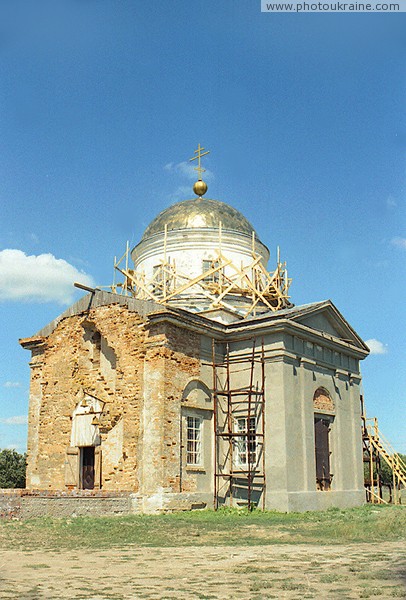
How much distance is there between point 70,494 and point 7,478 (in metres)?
16.0

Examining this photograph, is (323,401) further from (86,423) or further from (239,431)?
(86,423)

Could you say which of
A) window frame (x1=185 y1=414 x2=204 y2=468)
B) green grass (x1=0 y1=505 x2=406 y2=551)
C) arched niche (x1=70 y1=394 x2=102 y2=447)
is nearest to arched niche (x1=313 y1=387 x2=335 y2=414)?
window frame (x1=185 y1=414 x2=204 y2=468)

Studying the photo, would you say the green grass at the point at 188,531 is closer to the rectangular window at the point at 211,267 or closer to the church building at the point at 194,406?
the church building at the point at 194,406

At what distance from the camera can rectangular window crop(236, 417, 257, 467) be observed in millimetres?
19919

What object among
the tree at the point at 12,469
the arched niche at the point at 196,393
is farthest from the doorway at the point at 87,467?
the tree at the point at 12,469

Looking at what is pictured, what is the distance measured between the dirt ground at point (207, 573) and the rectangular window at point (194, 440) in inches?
332

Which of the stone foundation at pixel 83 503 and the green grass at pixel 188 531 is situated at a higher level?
the stone foundation at pixel 83 503

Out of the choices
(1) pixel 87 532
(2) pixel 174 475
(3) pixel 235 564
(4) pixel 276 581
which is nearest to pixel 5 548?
(1) pixel 87 532

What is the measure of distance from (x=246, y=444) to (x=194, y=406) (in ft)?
7.01

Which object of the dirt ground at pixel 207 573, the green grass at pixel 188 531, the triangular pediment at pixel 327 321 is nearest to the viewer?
the dirt ground at pixel 207 573

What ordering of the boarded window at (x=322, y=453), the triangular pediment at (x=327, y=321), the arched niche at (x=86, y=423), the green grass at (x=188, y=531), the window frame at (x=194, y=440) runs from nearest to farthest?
the green grass at (x=188, y=531), the window frame at (x=194, y=440), the arched niche at (x=86, y=423), the boarded window at (x=322, y=453), the triangular pediment at (x=327, y=321)

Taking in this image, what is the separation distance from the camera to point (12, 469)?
102 ft

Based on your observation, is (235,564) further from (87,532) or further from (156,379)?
(156,379)

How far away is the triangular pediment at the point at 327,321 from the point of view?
71.5 ft
